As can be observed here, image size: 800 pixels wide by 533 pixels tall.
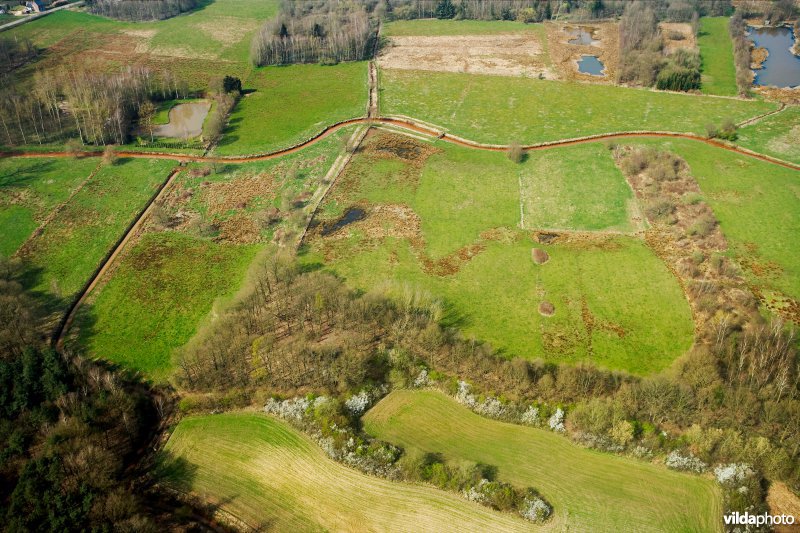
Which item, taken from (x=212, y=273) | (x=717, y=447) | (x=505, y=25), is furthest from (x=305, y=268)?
(x=505, y=25)

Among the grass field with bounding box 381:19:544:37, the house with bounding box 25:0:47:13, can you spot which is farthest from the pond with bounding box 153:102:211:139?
the house with bounding box 25:0:47:13

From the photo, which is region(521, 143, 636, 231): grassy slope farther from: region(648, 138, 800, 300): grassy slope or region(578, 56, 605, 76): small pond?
region(578, 56, 605, 76): small pond

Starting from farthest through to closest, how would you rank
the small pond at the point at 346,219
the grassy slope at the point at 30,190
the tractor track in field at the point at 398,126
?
the tractor track in field at the point at 398,126 → the small pond at the point at 346,219 → the grassy slope at the point at 30,190

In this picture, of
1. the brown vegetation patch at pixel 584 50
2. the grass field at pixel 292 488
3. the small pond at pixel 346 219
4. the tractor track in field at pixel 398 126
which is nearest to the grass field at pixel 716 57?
the brown vegetation patch at pixel 584 50

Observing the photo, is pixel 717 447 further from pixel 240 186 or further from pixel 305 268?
pixel 240 186

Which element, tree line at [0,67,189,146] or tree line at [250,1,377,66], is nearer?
tree line at [0,67,189,146]

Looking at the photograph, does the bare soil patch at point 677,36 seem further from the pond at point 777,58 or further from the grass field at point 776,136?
the grass field at point 776,136
